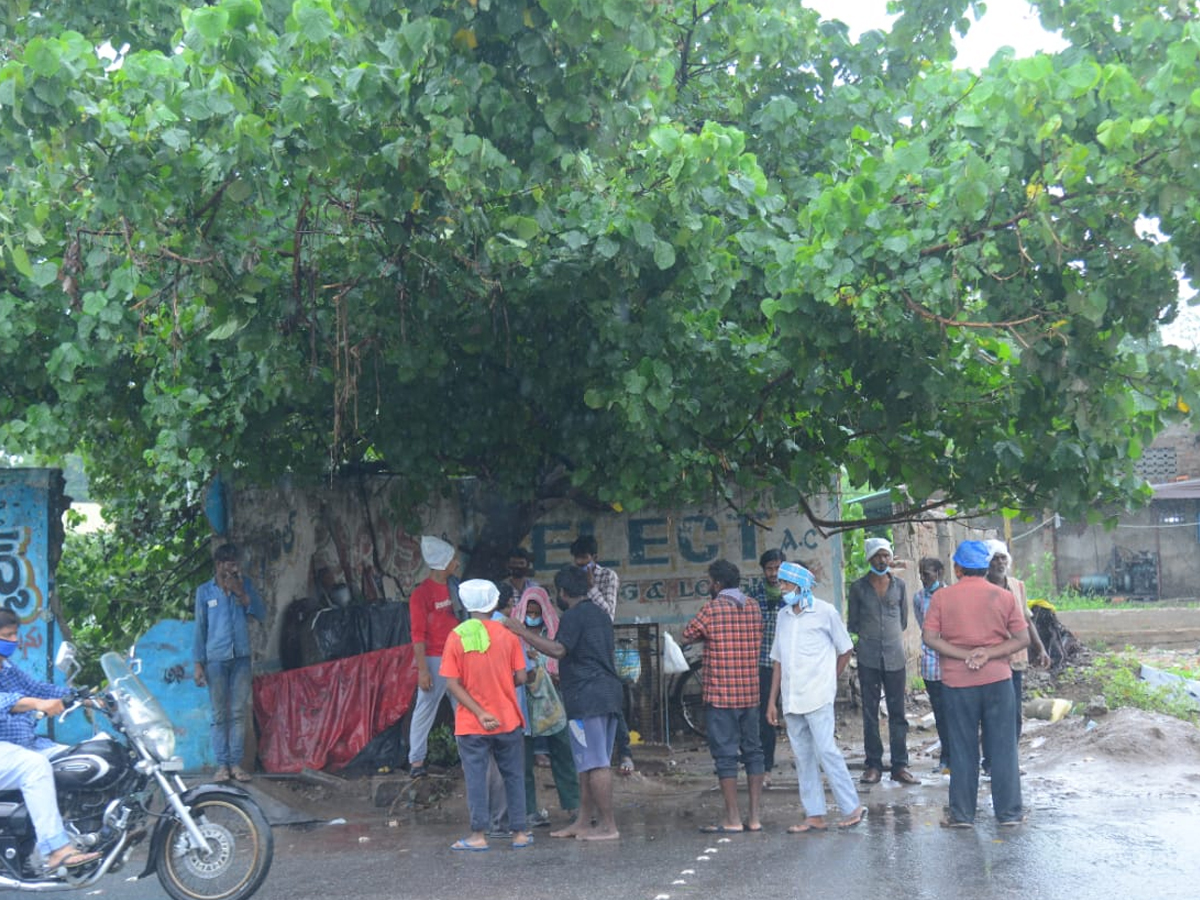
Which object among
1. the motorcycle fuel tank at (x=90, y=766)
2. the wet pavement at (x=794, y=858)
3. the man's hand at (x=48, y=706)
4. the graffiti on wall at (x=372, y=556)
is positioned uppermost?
the graffiti on wall at (x=372, y=556)

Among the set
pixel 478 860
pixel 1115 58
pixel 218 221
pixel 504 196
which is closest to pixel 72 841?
pixel 478 860

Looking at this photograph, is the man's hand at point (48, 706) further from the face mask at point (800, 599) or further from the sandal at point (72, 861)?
the face mask at point (800, 599)

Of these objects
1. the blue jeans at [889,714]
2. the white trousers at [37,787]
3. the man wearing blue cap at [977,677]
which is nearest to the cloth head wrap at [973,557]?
the man wearing blue cap at [977,677]

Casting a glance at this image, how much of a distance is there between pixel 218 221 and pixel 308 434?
3.55 m

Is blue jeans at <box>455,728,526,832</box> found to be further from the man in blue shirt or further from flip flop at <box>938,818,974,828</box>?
the man in blue shirt

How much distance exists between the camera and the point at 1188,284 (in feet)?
24.3

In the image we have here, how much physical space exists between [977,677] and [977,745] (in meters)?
0.43

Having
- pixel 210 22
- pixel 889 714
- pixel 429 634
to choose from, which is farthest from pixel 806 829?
pixel 210 22

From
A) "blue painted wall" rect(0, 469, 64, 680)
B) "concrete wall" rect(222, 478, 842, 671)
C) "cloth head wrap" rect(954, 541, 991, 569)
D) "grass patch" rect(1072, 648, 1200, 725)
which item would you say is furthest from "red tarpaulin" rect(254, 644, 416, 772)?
"grass patch" rect(1072, 648, 1200, 725)

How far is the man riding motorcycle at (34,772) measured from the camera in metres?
6.39

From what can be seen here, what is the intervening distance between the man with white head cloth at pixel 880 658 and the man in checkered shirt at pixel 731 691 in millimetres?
1856

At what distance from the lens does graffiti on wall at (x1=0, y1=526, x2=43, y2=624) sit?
33.9ft

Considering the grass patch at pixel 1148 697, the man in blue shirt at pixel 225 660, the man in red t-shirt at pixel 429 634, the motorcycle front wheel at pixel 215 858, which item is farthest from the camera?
A: the grass patch at pixel 1148 697

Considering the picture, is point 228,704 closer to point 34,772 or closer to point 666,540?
point 34,772
